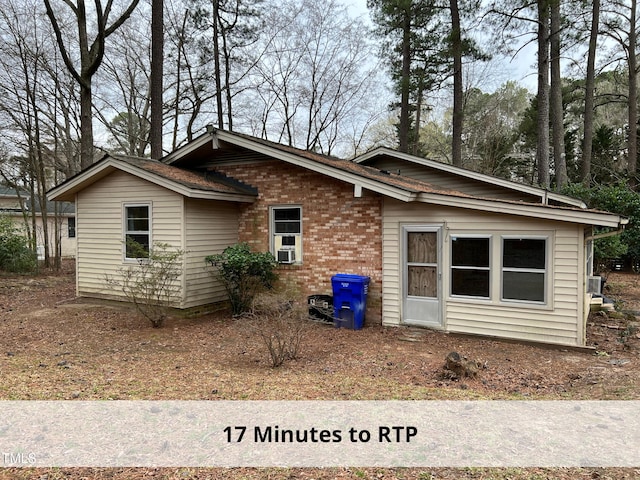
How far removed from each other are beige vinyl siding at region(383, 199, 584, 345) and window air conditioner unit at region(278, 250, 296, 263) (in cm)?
225

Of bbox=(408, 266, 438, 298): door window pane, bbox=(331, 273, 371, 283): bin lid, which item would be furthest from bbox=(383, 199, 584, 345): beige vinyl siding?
bbox=(331, 273, 371, 283): bin lid

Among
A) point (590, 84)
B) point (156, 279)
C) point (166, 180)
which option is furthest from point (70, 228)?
point (590, 84)

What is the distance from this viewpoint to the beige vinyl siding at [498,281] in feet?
21.7

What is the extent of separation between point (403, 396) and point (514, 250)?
12.2 feet

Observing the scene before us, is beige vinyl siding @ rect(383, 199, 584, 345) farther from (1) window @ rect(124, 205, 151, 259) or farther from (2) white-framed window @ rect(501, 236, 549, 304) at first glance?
(1) window @ rect(124, 205, 151, 259)

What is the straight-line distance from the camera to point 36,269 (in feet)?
53.7

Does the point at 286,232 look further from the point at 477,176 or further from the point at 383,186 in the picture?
the point at 477,176

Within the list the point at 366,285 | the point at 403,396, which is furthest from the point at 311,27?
the point at 403,396

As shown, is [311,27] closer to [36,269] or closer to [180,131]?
[180,131]

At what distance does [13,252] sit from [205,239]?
11110 millimetres

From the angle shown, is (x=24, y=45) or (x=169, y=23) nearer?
(x=24, y=45)

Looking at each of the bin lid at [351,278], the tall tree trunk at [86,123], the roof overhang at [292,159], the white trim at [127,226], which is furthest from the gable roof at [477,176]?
the tall tree trunk at [86,123]

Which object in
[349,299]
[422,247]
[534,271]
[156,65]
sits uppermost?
[156,65]

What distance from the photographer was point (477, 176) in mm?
11047
